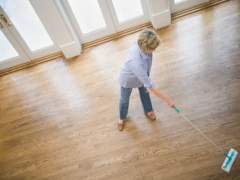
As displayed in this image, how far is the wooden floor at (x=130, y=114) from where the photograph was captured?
2061mm

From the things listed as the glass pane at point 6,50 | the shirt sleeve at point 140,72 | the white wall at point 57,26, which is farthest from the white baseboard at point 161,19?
the glass pane at point 6,50

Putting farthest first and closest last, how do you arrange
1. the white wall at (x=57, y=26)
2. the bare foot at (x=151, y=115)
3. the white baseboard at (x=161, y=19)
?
the white baseboard at (x=161, y=19) < the white wall at (x=57, y=26) < the bare foot at (x=151, y=115)

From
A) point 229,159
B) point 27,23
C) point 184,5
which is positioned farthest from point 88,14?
point 229,159

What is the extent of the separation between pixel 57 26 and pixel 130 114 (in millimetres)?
1776

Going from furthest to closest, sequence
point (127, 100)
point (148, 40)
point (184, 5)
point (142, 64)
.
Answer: point (184, 5) → point (127, 100) → point (142, 64) → point (148, 40)

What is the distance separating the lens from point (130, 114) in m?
2.52

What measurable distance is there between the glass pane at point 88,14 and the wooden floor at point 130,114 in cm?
37

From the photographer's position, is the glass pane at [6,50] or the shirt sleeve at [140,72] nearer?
the shirt sleeve at [140,72]

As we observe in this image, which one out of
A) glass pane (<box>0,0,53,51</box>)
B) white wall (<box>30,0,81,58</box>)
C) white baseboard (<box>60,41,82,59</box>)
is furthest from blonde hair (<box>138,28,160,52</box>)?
glass pane (<box>0,0,53,51</box>)

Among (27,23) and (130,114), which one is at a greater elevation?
(27,23)

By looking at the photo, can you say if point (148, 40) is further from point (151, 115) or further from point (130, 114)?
point (130, 114)

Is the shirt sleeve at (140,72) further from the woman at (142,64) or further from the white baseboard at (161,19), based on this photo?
the white baseboard at (161,19)

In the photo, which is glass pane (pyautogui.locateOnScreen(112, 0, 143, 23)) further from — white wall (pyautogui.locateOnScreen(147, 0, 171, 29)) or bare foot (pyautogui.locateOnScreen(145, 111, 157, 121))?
bare foot (pyautogui.locateOnScreen(145, 111, 157, 121))

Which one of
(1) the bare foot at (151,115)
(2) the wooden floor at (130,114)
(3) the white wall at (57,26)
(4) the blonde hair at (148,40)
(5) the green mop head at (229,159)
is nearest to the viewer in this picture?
(4) the blonde hair at (148,40)
